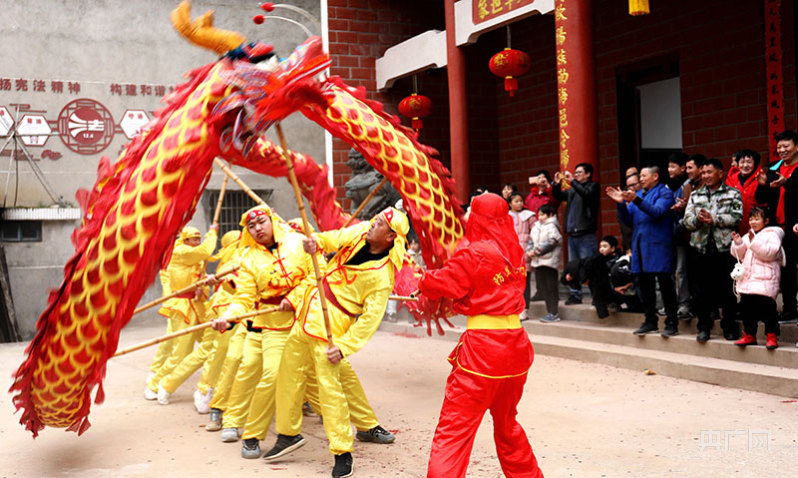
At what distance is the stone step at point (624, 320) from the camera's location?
5992 millimetres

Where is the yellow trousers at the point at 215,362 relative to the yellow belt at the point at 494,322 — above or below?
below

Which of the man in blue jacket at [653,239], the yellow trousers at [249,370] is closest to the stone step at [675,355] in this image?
the man in blue jacket at [653,239]

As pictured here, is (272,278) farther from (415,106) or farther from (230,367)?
(415,106)

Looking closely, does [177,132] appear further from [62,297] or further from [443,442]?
[443,442]

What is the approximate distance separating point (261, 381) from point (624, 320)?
3967mm

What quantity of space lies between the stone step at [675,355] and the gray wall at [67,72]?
6.32 metres

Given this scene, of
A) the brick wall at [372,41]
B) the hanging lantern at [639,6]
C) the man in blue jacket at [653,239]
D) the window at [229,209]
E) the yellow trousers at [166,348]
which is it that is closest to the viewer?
the man in blue jacket at [653,239]

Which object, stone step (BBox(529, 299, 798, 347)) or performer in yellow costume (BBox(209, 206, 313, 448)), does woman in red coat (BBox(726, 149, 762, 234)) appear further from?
performer in yellow costume (BBox(209, 206, 313, 448))

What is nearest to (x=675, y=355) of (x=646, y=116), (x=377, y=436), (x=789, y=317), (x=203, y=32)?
(x=789, y=317)

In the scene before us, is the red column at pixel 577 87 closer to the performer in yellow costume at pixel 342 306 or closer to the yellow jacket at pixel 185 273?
the yellow jacket at pixel 185 273

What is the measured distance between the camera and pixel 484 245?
361 centimetres

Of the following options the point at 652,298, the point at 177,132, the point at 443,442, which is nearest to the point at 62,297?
the point at 177,132

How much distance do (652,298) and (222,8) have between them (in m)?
8.38

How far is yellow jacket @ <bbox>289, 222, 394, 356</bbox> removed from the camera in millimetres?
4445
